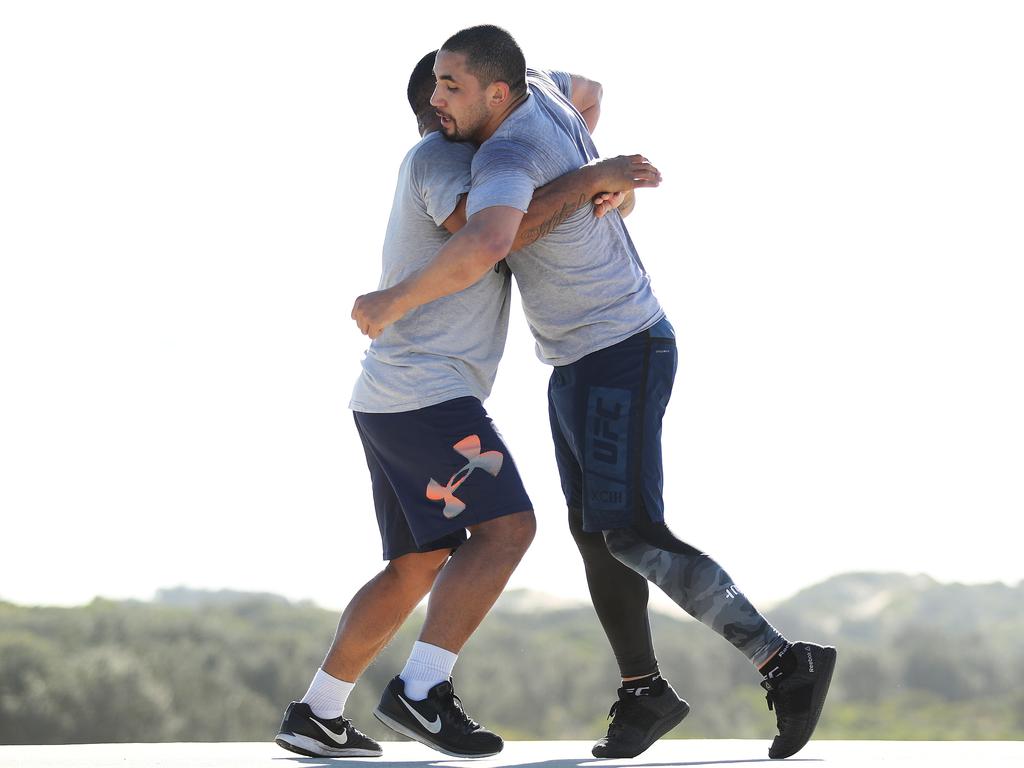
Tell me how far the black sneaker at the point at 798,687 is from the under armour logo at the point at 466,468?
0.94m

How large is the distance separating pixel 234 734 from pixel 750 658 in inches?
1837

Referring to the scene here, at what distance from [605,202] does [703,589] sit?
1110mm

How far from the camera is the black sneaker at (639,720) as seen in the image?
3.62 m

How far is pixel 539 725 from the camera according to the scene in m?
61.2

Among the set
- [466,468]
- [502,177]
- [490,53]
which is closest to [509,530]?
[466,468]

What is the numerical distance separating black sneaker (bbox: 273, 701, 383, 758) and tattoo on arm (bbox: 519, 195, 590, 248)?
1.52 meters

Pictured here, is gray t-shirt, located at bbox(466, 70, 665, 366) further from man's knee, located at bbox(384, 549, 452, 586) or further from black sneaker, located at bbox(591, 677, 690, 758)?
black sneaker, located at bbox(591, 677, 690, 758)

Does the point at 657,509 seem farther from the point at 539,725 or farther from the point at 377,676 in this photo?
the point at 539,725

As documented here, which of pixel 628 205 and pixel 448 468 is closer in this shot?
pixel 448 468

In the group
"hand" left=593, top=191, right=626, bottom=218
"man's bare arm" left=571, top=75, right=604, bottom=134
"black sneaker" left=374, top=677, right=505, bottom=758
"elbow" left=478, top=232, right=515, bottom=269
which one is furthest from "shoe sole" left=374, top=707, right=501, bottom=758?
"man's bare arm" left=571, top=75, right=604, bottom=134

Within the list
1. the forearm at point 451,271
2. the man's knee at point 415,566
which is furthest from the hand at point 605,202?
the man's knee at point 415,566

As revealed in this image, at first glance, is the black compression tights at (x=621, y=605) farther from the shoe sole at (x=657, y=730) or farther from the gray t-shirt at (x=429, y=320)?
the gray t-shirt at (x=429, y=320)

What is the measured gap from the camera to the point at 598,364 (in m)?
3.54

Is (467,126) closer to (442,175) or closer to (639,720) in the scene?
(442,175)
